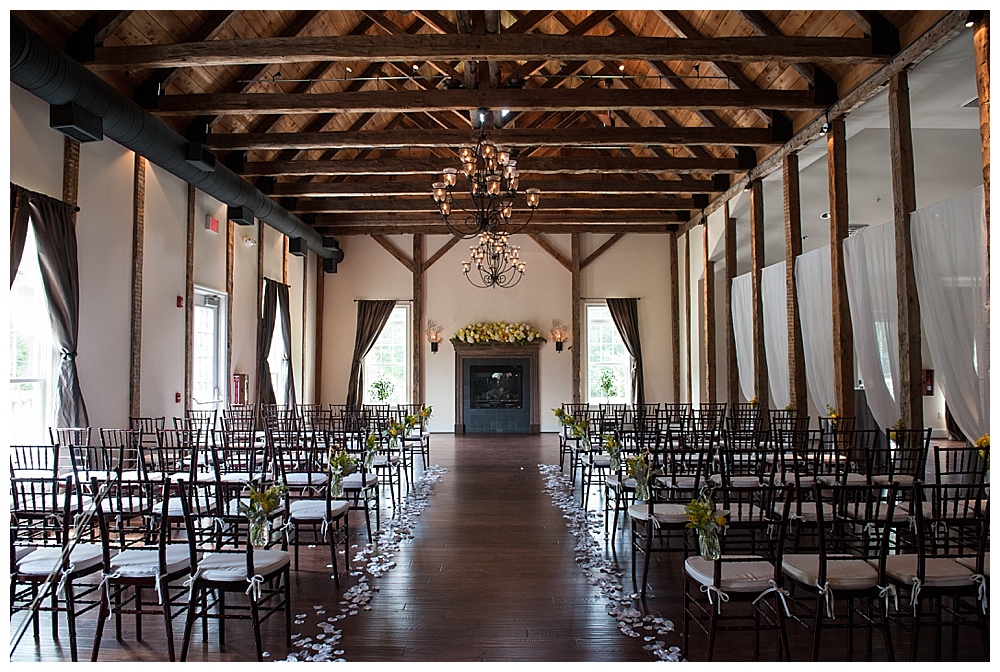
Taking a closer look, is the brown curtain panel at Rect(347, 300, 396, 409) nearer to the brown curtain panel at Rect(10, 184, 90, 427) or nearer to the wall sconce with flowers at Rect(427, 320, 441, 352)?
the wall sconce with flowers at Rect(427, 320, 441, 352)

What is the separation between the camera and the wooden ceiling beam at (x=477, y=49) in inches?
258

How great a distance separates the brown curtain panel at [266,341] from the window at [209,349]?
4.20 feet

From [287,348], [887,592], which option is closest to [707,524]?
[887,592]

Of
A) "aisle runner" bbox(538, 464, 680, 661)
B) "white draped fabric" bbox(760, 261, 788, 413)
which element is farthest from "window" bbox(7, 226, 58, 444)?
"white draped fabric" bbox(760, 261, 788, 413)

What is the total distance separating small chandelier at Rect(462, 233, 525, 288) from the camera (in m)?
10.5

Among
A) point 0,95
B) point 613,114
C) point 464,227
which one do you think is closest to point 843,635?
point 0,95

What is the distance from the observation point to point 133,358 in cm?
835

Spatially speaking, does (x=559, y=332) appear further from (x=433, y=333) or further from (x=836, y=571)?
(x=836, y=571)

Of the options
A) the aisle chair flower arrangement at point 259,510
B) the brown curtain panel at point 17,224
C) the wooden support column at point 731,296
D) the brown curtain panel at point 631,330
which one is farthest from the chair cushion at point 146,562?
the brown curtain panel at point 631,330

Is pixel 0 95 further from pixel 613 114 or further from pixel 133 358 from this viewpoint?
pixel 613 114

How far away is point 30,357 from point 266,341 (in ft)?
19.0

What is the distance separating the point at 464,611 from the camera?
4258mm

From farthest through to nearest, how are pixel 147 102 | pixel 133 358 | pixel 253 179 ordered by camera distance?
pixel 253 179 < pixel 133 358 < pixel 147 102
